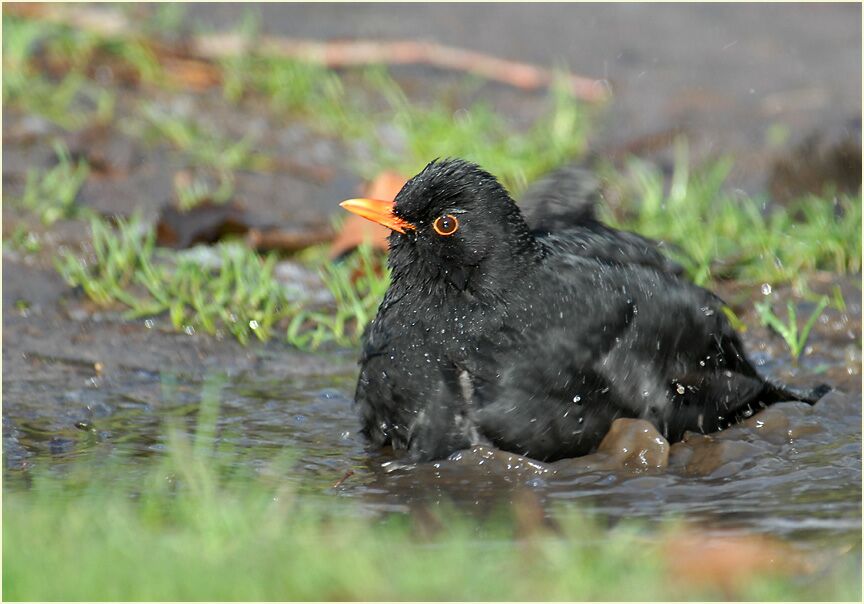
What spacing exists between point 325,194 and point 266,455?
120 inches

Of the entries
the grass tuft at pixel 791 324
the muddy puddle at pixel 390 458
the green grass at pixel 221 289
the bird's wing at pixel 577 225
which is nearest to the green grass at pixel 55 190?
the green grass at pixel 221 289

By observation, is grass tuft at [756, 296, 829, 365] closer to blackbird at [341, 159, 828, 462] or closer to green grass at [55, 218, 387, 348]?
blackbird at [341, 159, 828, 462]

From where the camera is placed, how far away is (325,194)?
24.6 feet

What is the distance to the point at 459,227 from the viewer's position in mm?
4531

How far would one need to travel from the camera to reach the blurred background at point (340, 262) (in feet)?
11.5

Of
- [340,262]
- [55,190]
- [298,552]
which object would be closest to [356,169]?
[340,262]

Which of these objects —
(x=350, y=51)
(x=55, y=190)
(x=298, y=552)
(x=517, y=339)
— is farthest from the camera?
(x=350, y=51)

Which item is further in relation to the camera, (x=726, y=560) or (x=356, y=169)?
(x=356, y=169)

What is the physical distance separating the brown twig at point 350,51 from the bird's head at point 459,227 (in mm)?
4215

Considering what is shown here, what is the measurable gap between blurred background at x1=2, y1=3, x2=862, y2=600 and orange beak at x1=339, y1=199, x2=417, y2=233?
2.37 feet

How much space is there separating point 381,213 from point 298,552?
1.55 metres

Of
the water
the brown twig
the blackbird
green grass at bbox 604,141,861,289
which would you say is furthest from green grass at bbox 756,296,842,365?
the brown twig

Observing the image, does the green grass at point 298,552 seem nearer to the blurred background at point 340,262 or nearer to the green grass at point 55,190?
the blurred background at point 340,262

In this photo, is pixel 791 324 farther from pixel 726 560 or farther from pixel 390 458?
pixel 726 560
